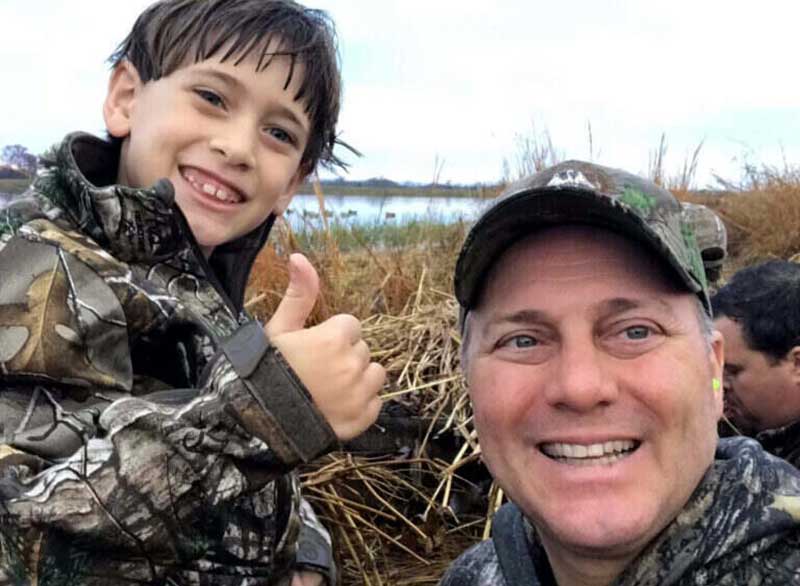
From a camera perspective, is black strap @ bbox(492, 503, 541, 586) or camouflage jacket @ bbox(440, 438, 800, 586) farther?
black strap @ bbox(492, 503, 541, 586)

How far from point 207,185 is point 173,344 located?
55 centimetres

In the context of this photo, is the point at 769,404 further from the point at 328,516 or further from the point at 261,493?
the point at 261,493

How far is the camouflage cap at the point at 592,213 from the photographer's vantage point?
1.71 m

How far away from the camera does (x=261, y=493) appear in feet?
7.02

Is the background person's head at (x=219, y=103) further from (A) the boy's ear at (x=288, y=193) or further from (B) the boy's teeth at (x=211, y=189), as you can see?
(A) the boy's ear at (x=288, y=193)

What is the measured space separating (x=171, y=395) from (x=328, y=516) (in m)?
2.04

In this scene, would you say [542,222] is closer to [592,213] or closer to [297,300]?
[592,213]

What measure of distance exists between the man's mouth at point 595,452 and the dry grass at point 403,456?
6.77ft

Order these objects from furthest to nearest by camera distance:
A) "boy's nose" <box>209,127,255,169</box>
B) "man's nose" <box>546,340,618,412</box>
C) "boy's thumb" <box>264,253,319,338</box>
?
"boy's nose" <box>209,127,255,169</box>, "boy's thumb" <box>264,253,319,338</box>, "man's nose" <box>546,340,618,412</box>

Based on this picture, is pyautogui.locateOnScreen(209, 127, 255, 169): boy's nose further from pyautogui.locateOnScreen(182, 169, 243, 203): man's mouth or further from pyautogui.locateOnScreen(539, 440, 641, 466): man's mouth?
pyautogui.locateOnScreen(539, 440, 641, 466): man's mouth

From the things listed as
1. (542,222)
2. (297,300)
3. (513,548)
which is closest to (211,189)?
(297,300)

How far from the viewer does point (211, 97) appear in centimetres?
260

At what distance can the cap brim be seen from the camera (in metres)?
1.71

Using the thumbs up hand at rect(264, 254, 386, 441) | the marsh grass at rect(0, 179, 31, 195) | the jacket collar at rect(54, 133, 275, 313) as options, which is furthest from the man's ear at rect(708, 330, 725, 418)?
the marsh grass at rect(0, 179, 31, 195)
